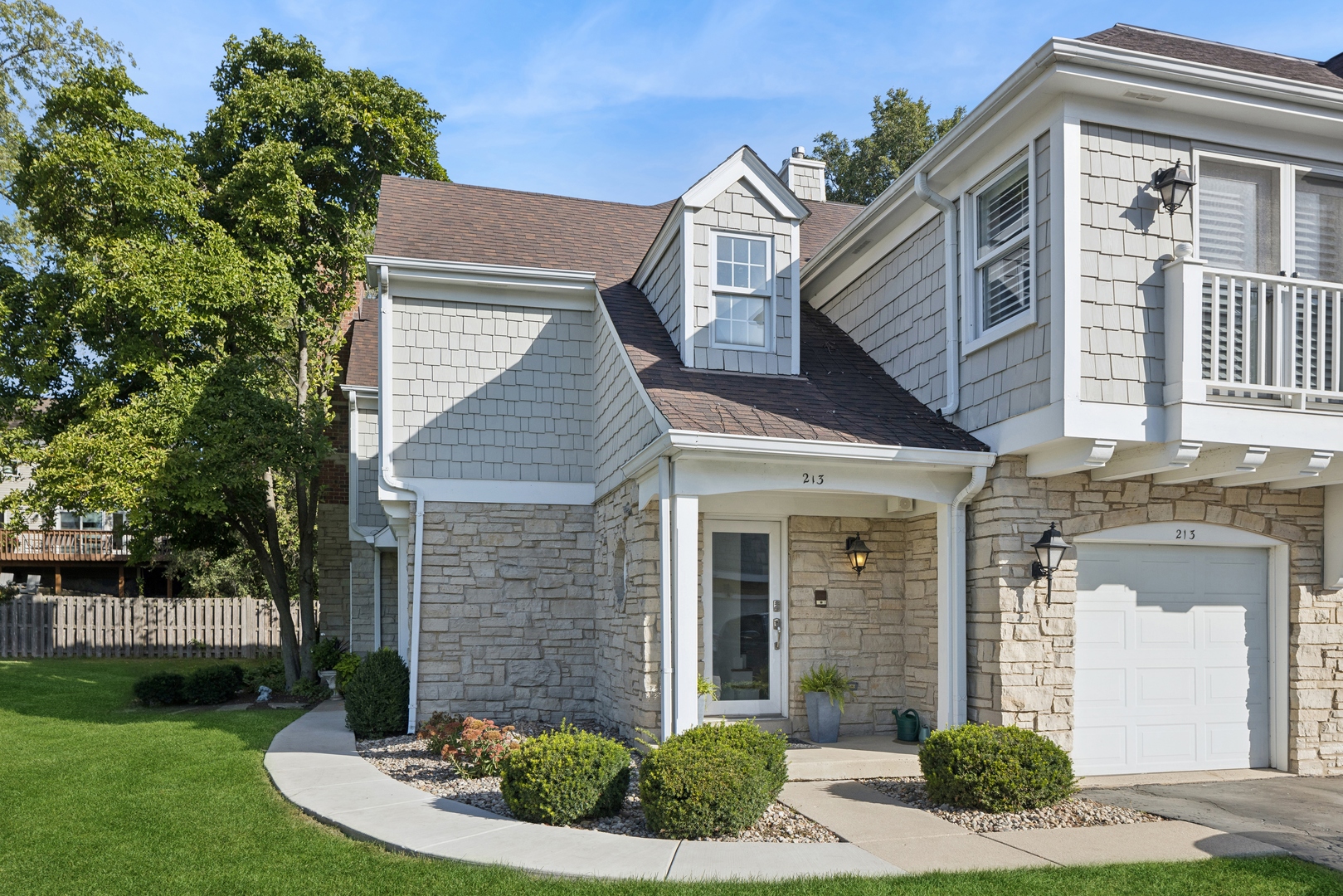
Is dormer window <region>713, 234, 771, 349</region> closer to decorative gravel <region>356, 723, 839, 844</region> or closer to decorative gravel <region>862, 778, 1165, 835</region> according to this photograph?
decorative gravel <region>356, 723, 839, 844</region>

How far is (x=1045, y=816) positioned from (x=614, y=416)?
5614mm

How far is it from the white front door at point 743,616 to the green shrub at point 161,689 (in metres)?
9.12

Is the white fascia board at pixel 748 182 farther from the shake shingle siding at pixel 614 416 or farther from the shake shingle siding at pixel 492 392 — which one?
the shake shingle siding at pixel 492 392

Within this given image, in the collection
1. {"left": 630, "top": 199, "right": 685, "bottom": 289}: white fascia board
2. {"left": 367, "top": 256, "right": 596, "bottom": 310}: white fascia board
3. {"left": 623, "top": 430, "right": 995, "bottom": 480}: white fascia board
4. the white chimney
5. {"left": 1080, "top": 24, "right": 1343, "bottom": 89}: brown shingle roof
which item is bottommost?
{"left": 623, "top": 430, "right": 995, "bottom": 480}: white fascia board

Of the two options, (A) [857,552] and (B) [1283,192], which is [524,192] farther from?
(B) [1283,192]

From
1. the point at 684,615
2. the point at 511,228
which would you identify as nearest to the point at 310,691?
the point at 511,228

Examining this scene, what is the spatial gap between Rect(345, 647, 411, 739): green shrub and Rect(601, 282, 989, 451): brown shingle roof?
4.62m

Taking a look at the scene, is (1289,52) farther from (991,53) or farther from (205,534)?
(205,534)

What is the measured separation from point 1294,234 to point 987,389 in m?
2.87

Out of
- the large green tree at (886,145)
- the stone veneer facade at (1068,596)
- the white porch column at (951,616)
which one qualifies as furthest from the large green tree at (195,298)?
the large green tree at (886,145)

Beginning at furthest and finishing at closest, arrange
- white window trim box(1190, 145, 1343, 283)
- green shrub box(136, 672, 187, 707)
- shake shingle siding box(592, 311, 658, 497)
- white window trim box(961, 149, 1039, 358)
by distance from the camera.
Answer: green shrub box(136, 672, 187, 707) → shake shingle siding box(592, 311, 658, 497) → white window trim box(1190, 145, 1343, 283) → white window trim box(961, 149, 1039, 358)

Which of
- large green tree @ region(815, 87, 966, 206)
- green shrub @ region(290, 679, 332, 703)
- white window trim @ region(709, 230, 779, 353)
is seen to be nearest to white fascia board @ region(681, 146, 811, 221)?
white window trim @ region(709, 230, 779, 353)

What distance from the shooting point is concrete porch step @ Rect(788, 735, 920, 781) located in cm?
795

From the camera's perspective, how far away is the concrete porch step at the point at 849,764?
313 inches
